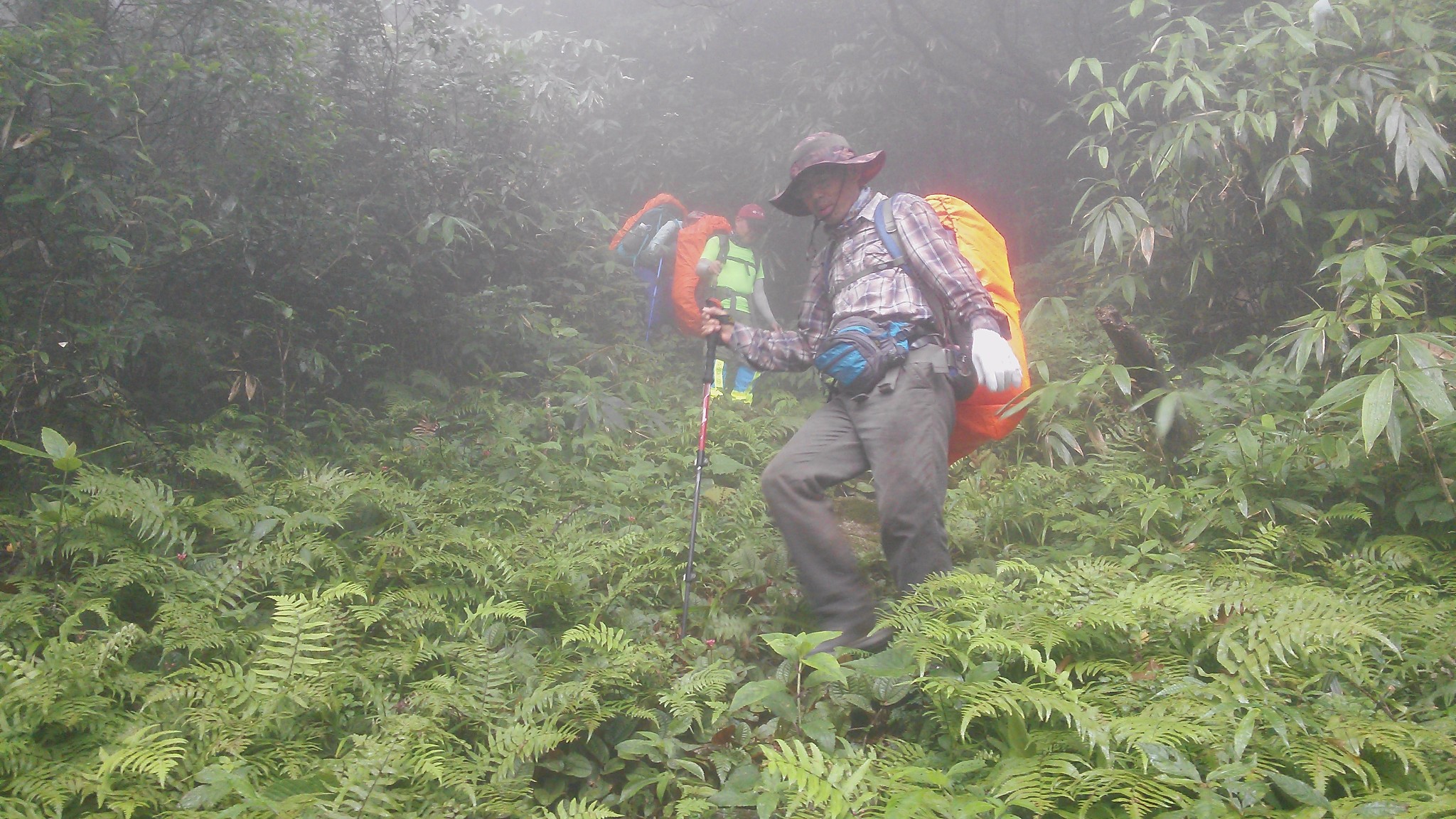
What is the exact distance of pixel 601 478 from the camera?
5.40 meters

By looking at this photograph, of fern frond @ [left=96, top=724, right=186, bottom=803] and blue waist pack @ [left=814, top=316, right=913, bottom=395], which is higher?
blue waist pack @ [left=814, top=316, right=913, bottom=395]

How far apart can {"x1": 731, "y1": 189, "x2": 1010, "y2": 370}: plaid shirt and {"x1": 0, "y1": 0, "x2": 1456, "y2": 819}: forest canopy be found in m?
0.82

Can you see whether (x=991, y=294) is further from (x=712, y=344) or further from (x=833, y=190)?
(x=712, y=344)

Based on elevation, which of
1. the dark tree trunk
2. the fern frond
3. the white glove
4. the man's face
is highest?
the man's face

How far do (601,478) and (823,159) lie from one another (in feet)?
8.50

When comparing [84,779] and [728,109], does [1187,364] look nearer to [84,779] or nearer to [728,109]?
[84,779]

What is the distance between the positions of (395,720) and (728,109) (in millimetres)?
10596

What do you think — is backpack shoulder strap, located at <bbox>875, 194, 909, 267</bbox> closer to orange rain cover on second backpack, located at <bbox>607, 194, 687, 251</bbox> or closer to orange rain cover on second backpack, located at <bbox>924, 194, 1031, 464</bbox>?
orange rain cover on second backpack, located at <bbox>924, 194, 1031, 464</bbox>

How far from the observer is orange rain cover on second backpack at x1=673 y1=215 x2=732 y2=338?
9297 mm

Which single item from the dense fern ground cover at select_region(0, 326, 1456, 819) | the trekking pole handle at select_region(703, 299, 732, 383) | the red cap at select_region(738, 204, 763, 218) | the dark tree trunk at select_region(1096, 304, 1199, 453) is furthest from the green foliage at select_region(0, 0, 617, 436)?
the dark tree trunk at select_region(1096, 304, 1199, 453)

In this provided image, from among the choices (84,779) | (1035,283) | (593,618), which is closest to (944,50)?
(1035,283)

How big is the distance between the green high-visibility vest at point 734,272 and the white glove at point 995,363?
5.89m

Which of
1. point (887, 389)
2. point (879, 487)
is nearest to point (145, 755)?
point (879, 487)

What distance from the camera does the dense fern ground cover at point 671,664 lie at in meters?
2.24
